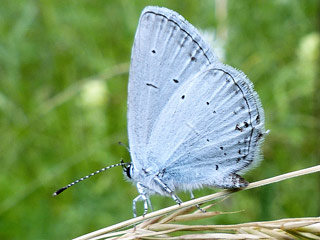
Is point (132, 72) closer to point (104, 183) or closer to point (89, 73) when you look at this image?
point (104, 183)

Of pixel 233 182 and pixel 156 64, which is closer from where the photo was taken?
pixel 233 182

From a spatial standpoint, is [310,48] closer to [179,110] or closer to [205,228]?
[179,110]

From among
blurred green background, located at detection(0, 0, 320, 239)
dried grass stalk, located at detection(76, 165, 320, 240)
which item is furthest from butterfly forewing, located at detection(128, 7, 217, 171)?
blurred green background, located at detection(0, 0, 320, 239)

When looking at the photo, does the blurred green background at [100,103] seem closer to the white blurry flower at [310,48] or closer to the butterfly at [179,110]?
the white blurry flower at [310,48]

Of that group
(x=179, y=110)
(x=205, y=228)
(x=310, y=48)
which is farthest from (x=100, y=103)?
(x=205, y=228)

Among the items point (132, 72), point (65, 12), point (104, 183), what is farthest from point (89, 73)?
point (132, 72)

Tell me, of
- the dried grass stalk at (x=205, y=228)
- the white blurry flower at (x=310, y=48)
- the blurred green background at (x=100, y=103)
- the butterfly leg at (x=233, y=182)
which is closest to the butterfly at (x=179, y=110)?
the butterfly leg at (x=233, y=182)

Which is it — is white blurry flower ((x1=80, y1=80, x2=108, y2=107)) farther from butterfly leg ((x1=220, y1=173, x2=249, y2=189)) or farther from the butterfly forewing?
butterfly leg ((x1=220, y1=173, x2=249, y2=189))
